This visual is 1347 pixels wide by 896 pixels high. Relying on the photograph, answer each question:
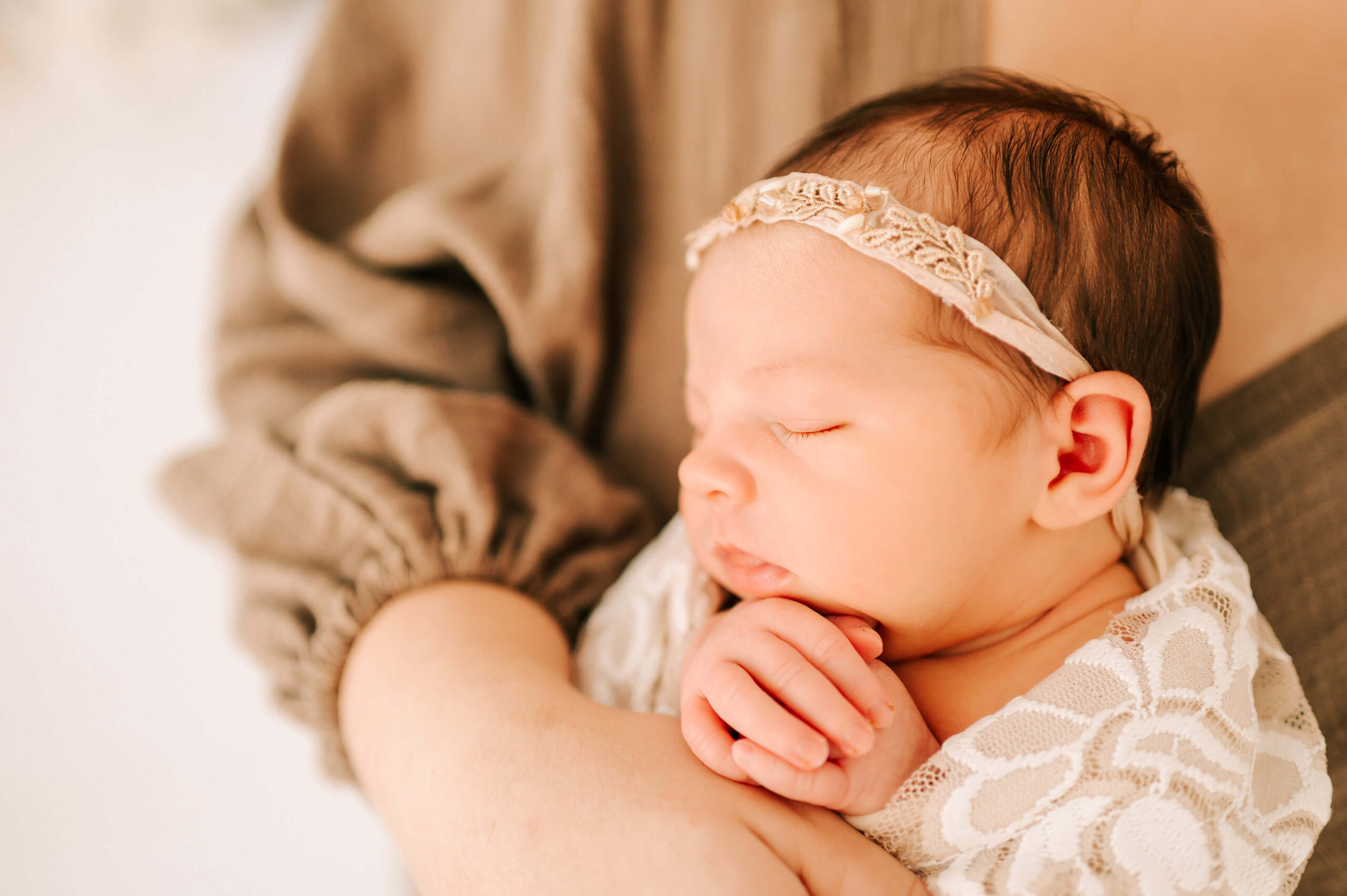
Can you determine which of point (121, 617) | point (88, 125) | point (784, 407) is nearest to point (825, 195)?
point (784, 407)

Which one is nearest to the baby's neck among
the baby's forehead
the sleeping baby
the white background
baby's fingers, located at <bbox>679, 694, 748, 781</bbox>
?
the sleeping baby

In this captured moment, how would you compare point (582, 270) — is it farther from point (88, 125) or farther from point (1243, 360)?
point (88, 125)

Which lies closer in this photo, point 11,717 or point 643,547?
point 643,547

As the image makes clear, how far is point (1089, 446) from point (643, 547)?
604 millimetres

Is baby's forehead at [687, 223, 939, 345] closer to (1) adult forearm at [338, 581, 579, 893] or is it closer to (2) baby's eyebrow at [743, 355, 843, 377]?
(2) baby's eyebrow at [743, 355, 843, 377]

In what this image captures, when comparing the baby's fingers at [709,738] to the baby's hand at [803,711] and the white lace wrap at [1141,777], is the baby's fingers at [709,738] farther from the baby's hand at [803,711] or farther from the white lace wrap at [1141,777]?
the white lace wrap at [1141,777]

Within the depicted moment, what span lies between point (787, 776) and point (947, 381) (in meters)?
0.36

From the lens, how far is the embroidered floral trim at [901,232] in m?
0.77

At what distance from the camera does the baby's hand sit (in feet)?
2.29

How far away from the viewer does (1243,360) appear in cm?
105

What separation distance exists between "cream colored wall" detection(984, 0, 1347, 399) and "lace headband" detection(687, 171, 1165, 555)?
408mm

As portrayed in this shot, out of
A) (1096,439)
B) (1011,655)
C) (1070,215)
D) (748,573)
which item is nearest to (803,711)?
(748,573)

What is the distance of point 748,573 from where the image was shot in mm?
864

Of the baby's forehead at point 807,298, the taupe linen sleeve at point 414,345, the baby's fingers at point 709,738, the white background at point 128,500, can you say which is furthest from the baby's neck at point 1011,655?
the white background at point 128,500
